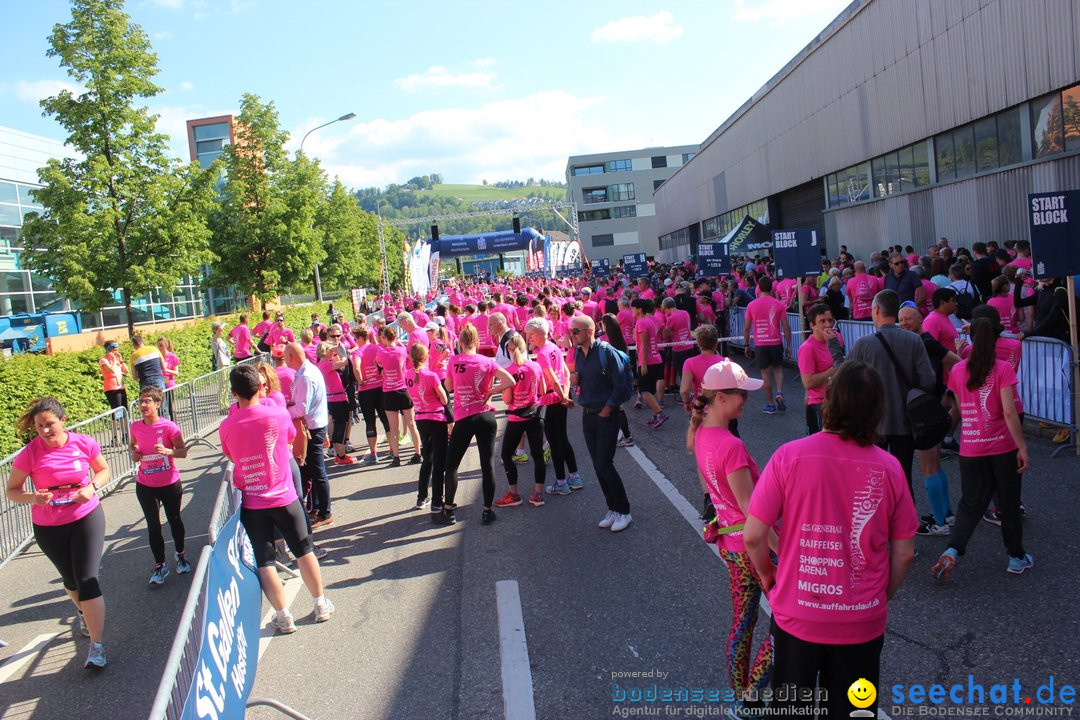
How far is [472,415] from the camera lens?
7.70 meters

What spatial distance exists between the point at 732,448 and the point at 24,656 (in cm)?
547

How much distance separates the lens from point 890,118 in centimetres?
2122

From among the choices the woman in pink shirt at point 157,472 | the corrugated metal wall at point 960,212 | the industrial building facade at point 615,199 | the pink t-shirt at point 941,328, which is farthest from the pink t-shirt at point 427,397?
the industrial building facade at point 615,199

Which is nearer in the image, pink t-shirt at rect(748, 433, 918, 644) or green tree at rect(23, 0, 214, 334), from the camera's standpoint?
pink t-shirt at rect(748, 433, 918, 644)

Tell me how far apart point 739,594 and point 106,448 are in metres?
10.1

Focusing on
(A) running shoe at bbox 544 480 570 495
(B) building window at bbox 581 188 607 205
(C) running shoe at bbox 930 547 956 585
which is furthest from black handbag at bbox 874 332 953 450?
(B) building window at bbox 581 188 607 205

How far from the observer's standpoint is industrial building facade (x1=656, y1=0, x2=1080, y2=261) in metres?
15.0

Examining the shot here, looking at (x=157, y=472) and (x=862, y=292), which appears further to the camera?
(x=862, y=292)

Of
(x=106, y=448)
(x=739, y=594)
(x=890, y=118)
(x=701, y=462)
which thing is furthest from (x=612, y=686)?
(x=890, y=118)

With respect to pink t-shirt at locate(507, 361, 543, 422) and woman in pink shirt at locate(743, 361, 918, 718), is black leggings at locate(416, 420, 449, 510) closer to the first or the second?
pink t-shirt at locate(507, 361, 543, 422)

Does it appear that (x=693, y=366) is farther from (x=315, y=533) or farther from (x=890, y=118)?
(x=890, y=118)

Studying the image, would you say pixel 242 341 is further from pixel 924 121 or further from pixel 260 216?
pixel 924 121

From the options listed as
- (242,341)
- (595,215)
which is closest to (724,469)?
(242,341)

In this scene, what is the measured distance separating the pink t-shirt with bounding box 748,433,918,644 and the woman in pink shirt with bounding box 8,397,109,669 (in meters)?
4.89
